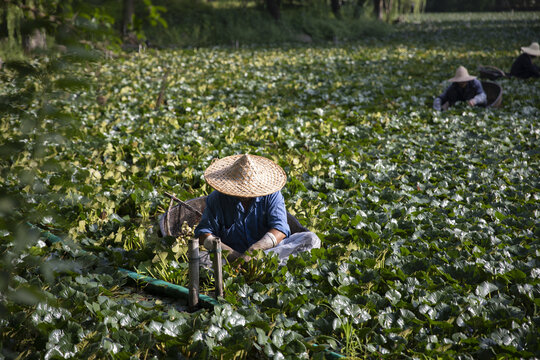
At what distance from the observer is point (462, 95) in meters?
8.66

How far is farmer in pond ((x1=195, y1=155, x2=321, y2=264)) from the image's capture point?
351 centimetres

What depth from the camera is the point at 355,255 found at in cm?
359

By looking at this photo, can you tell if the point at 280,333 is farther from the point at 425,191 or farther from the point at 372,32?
the point at 372,32

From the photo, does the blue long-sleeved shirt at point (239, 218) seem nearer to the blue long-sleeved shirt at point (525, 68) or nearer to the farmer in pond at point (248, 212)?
the farmer in pond at point (248, 212)

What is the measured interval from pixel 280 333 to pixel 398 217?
2229 millimetres

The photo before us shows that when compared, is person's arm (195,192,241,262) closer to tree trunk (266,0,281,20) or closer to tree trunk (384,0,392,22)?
tree trunk (266,0,281,20)

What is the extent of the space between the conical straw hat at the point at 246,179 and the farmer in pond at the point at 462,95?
5.64 metres

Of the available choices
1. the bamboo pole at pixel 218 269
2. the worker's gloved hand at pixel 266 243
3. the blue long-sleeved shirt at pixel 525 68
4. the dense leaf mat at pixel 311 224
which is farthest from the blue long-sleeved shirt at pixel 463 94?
the bamboo pole at pixel 218 269

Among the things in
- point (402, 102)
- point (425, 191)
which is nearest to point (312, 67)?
point (402, 102)

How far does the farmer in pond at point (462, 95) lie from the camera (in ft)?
27.3

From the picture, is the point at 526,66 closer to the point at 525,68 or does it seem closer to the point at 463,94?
the point at 525,68

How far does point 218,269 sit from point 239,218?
2.51 ft

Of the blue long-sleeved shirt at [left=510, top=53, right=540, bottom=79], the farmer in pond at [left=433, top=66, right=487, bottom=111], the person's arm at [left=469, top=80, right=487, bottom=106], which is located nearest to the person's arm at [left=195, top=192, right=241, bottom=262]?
the farmer in pond at [left=433, top=66, right=487, bottom=111]

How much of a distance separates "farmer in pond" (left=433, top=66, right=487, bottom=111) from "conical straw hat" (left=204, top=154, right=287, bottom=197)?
564 centimetres
